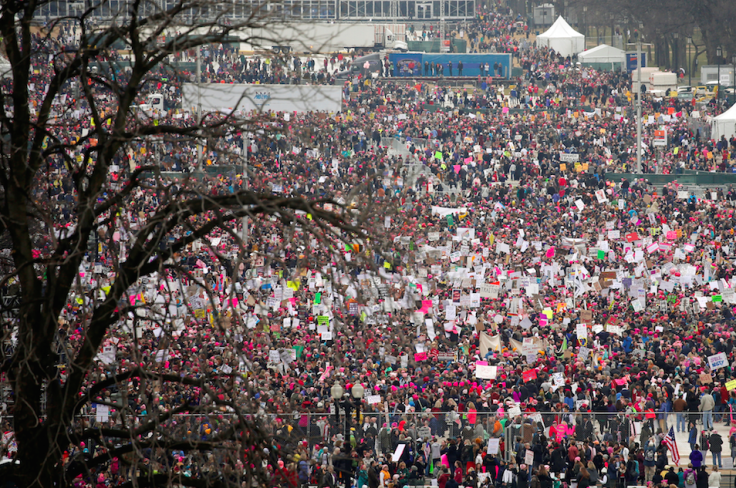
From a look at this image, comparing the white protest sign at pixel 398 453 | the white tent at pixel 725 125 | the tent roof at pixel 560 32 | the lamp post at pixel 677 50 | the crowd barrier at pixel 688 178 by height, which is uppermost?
the tent roof at pixel 560 32

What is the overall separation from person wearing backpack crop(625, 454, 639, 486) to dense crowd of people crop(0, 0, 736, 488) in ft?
0.15

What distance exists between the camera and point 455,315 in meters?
23.6

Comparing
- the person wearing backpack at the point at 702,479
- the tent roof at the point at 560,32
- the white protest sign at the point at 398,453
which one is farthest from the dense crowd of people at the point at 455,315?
the tent roof at the point at 560,32

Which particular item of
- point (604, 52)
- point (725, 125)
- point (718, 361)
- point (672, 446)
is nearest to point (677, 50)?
point (604, 52)

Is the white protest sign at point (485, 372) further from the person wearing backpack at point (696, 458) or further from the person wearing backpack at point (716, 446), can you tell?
the person wearing backpack at point (696, 458)

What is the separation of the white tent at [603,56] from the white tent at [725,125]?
63.1 ft

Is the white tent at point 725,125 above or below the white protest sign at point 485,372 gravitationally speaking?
above

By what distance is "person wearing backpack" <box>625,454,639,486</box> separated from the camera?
1558cm

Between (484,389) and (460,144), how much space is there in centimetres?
2769

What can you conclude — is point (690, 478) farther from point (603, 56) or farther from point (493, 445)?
point (603, 56)

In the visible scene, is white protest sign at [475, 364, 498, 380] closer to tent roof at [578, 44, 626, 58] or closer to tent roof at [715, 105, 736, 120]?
tent roof at [715, 105, 736, 120]

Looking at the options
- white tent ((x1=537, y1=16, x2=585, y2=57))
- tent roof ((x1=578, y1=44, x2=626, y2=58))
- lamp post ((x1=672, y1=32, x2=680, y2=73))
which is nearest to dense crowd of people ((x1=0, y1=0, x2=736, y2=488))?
tent roof ((x1=578, y1=44, x2=626, y2=58))

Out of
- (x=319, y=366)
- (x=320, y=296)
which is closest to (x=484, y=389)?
(x=319, y=366)

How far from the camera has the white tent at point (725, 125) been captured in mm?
46594
